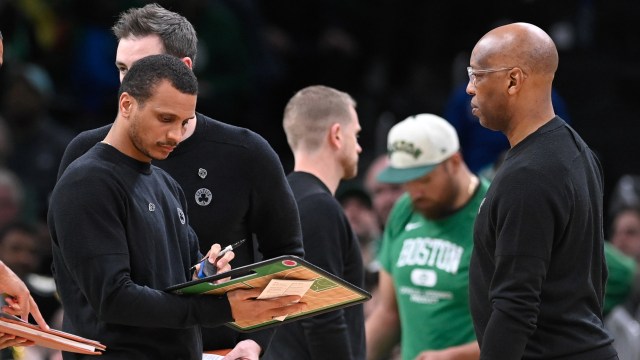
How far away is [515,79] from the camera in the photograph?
4031 mm

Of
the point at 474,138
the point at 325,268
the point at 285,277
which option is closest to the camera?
the point at 285,277

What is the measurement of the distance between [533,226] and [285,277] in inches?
30.6

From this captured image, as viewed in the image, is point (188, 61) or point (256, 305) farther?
point (188, 61)

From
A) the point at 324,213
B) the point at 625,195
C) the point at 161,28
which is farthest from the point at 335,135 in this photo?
the point at 625,195

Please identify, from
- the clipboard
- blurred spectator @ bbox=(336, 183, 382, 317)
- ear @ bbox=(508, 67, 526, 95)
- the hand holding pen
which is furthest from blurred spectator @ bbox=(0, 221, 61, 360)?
ear @ bbox=(508, 67, 526, 95)

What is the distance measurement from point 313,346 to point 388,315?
4.59 feet

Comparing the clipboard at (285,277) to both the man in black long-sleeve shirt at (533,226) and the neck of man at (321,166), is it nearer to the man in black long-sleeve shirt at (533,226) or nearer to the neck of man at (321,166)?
the man in black long-sleeve shirt at (533,226)

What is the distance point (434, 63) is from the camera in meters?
9.82

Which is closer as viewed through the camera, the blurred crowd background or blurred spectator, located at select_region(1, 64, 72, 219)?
blurred spectator, located at select_region(1, 64, 72, 219)

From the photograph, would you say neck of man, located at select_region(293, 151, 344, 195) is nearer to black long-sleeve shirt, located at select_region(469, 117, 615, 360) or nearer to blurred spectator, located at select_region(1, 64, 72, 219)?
black long-sleeve shirt, located at select_region(469, 117, 615, 360)

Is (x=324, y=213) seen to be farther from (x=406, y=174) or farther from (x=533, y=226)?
(x=533, y=226)

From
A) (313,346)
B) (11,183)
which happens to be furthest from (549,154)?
(11,183)

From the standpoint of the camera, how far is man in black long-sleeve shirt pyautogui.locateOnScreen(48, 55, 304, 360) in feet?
11.3

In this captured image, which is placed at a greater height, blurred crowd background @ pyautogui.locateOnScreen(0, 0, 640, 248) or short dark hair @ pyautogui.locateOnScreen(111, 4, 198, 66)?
blurred crowd background @ pyautogui.locateOnScreen(0, 0, 640, 248)
